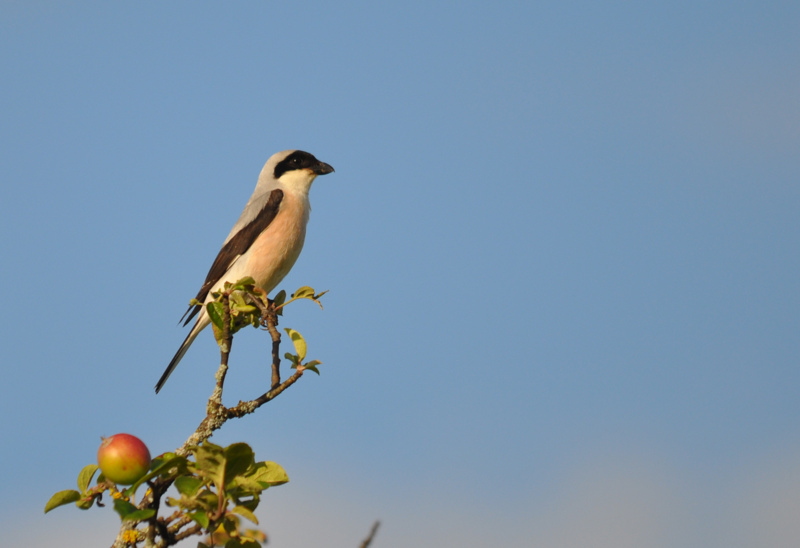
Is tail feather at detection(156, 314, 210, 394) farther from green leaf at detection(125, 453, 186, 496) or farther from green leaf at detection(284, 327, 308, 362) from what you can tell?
green leaf at detection(125, 453, 186, 496)

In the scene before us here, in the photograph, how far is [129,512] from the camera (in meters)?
1.84

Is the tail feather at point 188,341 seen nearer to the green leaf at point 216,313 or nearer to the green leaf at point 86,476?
the green leaf at point 216,313

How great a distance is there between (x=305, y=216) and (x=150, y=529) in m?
4.37

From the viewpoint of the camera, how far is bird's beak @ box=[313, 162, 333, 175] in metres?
6.68

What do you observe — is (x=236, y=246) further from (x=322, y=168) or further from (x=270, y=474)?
(x=270, y=474)

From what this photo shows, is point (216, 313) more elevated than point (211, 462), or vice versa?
point (216, 313)

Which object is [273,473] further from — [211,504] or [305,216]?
[305,216]

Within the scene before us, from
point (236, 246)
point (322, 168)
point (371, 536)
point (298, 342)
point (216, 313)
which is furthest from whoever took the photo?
point (322, 168)

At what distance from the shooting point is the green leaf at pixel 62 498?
2125 millimetres

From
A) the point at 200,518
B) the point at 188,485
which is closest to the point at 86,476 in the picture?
the point at 188,485

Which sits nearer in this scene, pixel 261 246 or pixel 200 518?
pixel 200 518

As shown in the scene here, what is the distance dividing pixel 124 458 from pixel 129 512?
17 cm

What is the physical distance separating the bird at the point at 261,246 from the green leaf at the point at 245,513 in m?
3.41

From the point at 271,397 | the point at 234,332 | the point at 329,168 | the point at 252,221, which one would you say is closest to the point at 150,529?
the point at 271,397
